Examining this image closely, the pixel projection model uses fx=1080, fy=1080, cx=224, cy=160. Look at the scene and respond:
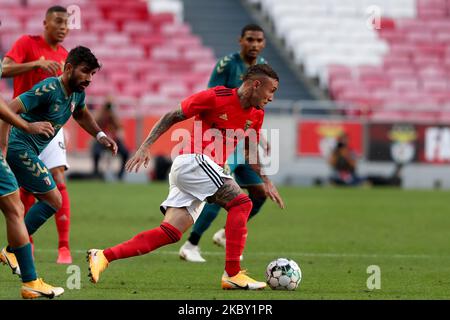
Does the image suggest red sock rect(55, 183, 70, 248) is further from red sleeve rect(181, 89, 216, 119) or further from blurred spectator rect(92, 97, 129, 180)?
blurred spectator rect(92, 97, 129, 180)

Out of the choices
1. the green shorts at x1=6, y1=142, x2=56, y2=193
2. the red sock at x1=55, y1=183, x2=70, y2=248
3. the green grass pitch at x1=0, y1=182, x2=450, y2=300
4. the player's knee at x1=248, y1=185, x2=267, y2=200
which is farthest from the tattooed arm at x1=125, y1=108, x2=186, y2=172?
the player's knee at x1=248, y1=185, x2=267, y2=200

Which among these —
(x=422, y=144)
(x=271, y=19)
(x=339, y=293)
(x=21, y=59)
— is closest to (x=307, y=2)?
(x=271, y=19)

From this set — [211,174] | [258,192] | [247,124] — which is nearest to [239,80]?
[258,192]

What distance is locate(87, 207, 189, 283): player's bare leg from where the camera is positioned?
8.29m

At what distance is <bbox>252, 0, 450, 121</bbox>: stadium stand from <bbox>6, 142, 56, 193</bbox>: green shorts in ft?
64.1

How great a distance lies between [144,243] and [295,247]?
4380 mm

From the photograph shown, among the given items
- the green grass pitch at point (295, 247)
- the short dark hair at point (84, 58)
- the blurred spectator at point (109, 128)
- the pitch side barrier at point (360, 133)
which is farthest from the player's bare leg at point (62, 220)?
the pitch side barrier at point (360, 133)

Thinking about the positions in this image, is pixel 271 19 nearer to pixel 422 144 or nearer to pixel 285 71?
pixel 285 71

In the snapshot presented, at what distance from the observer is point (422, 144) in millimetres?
24906

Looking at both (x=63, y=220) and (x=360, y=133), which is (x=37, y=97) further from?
(x=360, y=133)

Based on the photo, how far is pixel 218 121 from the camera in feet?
28.7
